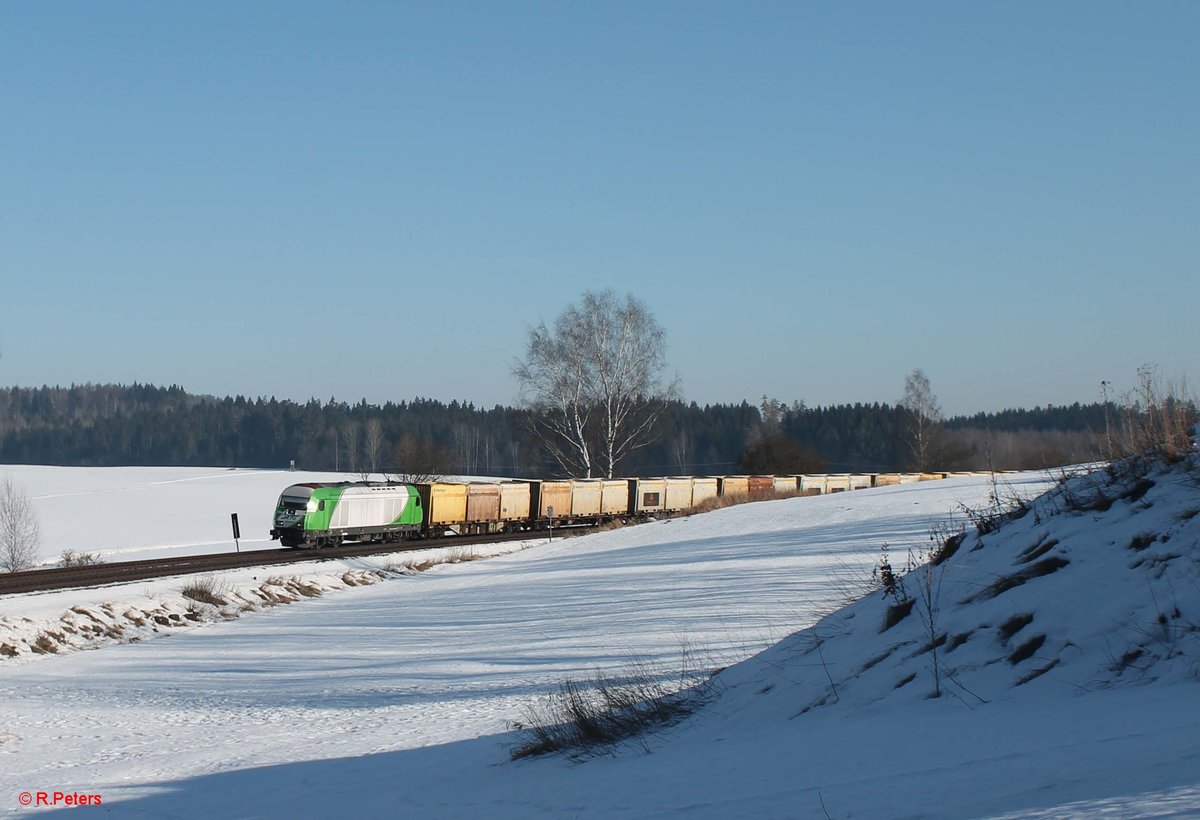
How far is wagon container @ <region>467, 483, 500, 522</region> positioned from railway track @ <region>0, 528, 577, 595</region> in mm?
7249

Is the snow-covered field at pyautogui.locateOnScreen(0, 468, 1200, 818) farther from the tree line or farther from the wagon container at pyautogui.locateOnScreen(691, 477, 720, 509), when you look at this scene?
the tree line

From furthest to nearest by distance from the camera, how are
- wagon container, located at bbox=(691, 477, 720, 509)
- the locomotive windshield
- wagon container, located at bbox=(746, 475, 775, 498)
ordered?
wagon container, located at bbox=(691, 477, 720, 509), wagon container, located at bbox=(746, 475, 775, 498), the locomotive windshield

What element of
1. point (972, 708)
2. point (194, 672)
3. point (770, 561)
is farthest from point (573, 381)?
point (972, 708)

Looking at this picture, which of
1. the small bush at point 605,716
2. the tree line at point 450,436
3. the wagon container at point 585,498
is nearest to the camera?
the small bush at point 605,716

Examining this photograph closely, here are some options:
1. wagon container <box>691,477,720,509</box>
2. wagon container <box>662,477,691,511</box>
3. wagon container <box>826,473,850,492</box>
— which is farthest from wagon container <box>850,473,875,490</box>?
wagon container <box>662,477,691,511</box>

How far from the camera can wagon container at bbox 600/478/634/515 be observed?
52.2 metres

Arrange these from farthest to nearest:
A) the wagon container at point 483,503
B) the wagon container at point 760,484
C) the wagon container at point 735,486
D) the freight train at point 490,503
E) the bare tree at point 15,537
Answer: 1. the wagon container at point 735,486
2. the wagon container at point 760,484
3. the wagon container at point 483,503
4. the freight train at point 490,503
5. the bare tree at point 15,537

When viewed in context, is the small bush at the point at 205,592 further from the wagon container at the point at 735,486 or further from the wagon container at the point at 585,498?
the wagon container at the point at 735,486

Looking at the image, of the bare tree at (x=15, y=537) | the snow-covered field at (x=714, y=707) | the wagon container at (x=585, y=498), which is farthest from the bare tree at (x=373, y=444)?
the snow-covered field at (x=714, y=707)

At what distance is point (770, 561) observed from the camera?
22578 mm

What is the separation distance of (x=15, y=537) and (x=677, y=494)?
3243 centimetres

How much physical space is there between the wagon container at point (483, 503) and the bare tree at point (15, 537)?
1909cm

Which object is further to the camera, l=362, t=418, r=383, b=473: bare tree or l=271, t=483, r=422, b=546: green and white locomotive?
l=362, t=418, r=383, b=473: bare tree

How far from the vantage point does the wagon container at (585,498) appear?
50.8 metres
